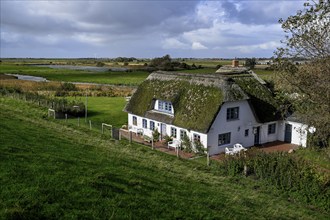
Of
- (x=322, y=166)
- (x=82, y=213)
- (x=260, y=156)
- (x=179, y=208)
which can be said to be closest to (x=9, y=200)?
(x=82, y=213)

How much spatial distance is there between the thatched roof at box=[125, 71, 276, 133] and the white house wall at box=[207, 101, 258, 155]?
2.05 ft

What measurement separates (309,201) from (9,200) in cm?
1327

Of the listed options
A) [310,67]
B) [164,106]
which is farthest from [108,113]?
[310,67]

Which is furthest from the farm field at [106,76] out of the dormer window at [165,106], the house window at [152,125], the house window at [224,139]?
the house window at [224,139]

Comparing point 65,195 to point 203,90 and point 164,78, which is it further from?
point 164,78

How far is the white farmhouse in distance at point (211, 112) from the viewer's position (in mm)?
24906

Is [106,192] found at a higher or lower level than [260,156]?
higher

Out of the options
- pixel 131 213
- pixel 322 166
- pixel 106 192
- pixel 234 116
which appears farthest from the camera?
pixel 234 116

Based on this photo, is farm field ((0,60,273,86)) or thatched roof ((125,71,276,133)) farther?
farm field ((0,60,273,86))

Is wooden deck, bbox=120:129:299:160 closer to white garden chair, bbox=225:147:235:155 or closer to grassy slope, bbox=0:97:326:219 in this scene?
white garden chair, bbox=225:147:235:155

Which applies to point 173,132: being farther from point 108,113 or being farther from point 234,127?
point 108,113

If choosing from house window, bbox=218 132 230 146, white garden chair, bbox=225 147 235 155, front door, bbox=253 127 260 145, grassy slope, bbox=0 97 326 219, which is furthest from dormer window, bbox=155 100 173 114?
grassy slope, bbox=0 97 326 219

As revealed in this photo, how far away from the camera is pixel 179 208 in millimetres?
9898

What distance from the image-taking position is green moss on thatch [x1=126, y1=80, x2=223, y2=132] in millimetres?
24719
